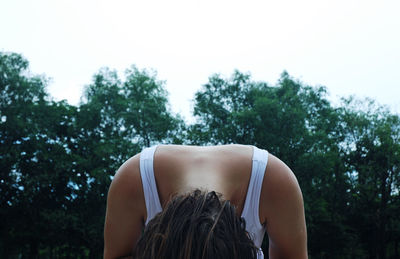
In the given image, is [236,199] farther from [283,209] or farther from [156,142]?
[156,142]

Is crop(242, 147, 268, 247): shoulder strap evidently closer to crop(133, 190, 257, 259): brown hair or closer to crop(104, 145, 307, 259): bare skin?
crop(104, 145, 307, 259): bare skin

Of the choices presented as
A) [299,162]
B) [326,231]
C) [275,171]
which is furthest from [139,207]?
[326,231]

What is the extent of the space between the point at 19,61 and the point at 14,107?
12.5ft

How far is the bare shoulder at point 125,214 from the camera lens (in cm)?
219

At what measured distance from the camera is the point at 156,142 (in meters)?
35.9

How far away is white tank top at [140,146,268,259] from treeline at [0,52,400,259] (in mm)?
29466

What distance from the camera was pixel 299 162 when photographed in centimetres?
A: 3184

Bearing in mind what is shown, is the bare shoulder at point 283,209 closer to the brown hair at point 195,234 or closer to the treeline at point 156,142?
the brown hair at point 195,234

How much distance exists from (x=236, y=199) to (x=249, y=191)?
0.28 feet

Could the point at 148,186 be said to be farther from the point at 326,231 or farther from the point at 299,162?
the point at 326,231

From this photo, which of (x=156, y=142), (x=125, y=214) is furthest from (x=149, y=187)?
(x=156, y=142)

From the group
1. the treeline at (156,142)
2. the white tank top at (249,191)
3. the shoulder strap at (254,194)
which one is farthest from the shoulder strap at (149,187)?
the treeline at (156,142)

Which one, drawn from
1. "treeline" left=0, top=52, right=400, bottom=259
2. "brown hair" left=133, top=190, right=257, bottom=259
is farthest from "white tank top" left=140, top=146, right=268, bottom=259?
"treeline" left=0, top=52, right=400, bottom=259

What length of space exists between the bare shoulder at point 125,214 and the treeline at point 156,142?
29.4 m
